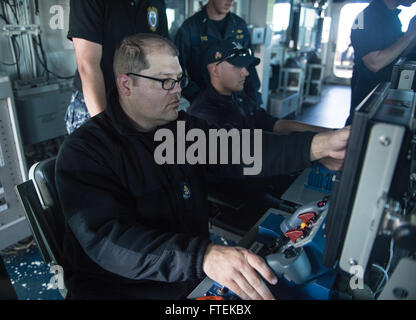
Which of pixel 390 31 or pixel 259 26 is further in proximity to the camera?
pixel 259 26

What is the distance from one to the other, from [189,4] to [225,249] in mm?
3438

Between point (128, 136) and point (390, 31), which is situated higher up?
point (390, 31)

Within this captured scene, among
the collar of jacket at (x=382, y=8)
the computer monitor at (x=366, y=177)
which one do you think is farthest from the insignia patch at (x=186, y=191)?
the collar of jacket at (x=382, y=8)

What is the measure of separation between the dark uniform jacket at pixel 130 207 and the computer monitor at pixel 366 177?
33 centimetres

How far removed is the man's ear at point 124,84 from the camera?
1100mm

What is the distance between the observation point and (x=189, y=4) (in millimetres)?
3623

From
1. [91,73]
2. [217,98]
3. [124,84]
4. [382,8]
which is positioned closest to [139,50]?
[124,84]

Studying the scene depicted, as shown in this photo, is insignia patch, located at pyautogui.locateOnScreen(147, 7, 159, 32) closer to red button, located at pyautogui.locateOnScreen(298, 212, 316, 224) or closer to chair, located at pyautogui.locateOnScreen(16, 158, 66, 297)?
chair, located at pyautogui.locateOnScreen(16, 158, 66, 297)

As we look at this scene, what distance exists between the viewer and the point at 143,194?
1041 millimetres

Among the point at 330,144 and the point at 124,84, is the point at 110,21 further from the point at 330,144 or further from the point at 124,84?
the point at 330,144

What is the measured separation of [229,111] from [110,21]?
76 centimetres

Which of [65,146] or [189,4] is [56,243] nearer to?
[65,146]

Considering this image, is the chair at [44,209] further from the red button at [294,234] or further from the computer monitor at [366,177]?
the computer monitor at [366,177]

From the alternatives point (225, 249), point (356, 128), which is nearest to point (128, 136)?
point (225, 249)
